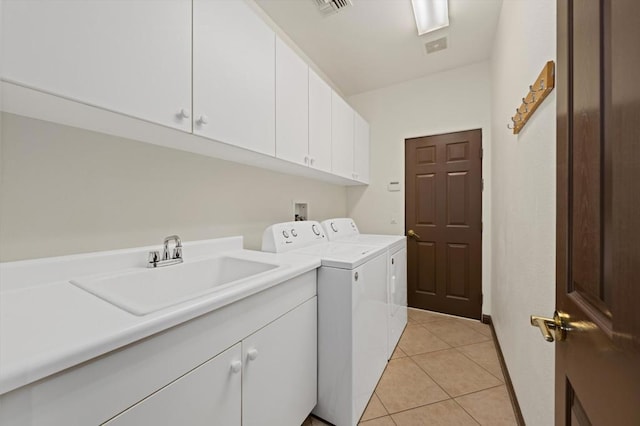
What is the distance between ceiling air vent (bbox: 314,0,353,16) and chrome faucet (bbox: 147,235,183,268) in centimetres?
191

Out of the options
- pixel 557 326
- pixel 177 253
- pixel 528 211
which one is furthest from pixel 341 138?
pixel 557 326

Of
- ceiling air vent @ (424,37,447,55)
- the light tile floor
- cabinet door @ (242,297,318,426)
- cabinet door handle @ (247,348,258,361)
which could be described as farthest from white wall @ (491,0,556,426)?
cabinet door handle @ (247,348,258,361)

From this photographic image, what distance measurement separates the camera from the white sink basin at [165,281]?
2.52 feet

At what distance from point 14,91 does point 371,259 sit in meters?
1.61

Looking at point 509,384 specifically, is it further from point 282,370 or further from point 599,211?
point 599,211

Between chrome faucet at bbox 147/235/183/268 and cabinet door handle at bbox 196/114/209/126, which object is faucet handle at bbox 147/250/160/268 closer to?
chrome faucet at bbox 147/235/183/268

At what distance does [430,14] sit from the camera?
1.92 m

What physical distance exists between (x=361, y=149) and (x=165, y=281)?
2.38m

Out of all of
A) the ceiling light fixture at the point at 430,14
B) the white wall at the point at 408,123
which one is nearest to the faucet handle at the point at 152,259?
the ceiling light fixture at the point at 430,14

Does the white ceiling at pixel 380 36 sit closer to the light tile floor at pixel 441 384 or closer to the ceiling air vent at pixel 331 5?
the ceiling air vent at pixel 331 5

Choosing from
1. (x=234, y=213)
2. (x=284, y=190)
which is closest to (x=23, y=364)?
(x=234, y=213)

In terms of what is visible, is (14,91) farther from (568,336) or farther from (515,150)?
(515,150)

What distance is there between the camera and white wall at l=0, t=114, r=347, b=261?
86 centimetres

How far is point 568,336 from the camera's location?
1.93ft
